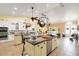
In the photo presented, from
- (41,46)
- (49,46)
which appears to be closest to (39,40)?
(41,46)

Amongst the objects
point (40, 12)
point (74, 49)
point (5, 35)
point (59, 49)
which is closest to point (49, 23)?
point (40, 12)

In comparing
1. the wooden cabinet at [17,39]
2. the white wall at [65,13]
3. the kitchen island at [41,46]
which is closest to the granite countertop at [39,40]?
the kitchen island at [41,46]

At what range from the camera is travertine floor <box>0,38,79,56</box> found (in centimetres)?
257

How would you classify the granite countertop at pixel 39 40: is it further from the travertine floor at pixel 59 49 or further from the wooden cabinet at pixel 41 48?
the travertine floor at pixel 59 49

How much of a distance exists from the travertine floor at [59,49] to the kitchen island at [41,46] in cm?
10

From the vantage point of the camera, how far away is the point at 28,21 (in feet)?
8.55

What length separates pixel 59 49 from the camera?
8.57ft

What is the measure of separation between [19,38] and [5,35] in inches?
11.7

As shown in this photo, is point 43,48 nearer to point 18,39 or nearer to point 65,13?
point 18,39

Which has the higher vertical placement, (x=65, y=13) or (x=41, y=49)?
(x=65, y=13)

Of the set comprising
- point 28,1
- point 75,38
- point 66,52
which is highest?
point 28,1

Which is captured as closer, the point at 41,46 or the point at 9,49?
the point at 9,49

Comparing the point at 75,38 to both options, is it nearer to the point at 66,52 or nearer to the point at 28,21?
the point at 66,52

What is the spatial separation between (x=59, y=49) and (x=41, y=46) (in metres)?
0.38
